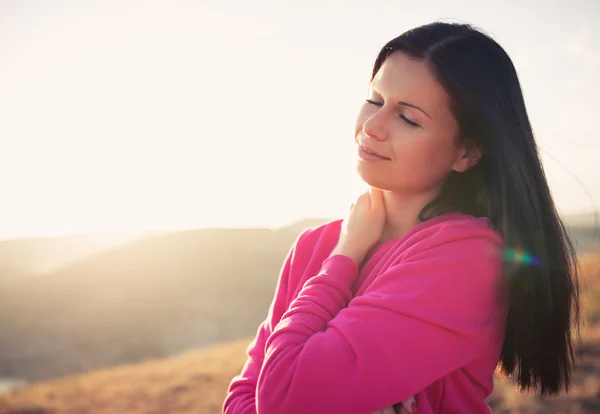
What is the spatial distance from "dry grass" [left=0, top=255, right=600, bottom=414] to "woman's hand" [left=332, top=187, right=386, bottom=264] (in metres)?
3.58

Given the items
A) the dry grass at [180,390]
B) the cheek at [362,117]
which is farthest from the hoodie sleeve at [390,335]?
the dry grass at [180,390]

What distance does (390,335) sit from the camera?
1477 mm

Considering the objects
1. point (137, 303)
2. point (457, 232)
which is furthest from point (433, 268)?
point (137, 303)

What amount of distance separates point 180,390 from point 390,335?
624 centimetres

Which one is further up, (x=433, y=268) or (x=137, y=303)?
(x=433, y=268)

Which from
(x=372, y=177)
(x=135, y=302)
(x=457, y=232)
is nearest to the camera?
(x=457, y=232)

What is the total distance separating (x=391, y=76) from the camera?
184 cm

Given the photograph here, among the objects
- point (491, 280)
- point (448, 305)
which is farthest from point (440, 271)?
point (491, 280)

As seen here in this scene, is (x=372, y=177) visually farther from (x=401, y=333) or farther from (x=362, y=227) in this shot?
(x=401, y=333)

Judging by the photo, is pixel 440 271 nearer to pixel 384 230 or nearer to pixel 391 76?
pixel 384 230

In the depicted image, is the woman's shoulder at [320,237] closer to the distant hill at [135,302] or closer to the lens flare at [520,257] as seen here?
the lens flare at [520,257]

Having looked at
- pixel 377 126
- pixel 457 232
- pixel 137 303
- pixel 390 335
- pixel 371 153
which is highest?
pixel 377 126

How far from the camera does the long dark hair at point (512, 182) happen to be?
5.71 ft

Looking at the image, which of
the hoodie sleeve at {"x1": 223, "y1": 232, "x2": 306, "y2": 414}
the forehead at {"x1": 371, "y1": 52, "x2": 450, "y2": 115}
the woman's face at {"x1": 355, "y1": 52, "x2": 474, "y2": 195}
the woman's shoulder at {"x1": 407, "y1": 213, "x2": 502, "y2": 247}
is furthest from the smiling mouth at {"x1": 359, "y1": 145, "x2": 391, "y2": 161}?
the hoodie sleeve at {"x1": 223, "y1": 232, "x2": 306, "y2": 414}
